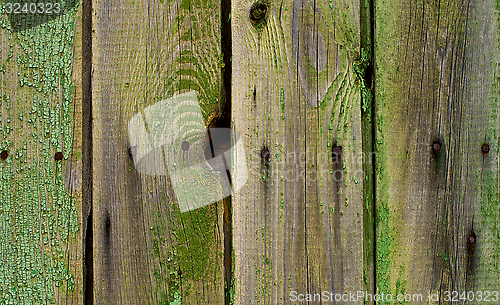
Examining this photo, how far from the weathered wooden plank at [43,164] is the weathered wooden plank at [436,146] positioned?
5.08ft

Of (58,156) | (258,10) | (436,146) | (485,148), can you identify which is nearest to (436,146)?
(436,146)

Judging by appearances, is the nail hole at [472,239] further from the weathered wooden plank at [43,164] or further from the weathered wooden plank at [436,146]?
the weathered wooden plank at [43,164]

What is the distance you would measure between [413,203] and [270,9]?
3.79ft

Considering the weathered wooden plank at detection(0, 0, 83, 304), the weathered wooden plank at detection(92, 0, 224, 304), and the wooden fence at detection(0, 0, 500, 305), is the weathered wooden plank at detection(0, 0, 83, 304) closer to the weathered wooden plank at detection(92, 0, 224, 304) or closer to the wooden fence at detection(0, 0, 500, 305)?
the wooden fence at detection(0, 0, 500, 305)

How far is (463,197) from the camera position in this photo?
4.94 feet

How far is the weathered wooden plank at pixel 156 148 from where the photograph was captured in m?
1.50

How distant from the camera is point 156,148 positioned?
1.51m

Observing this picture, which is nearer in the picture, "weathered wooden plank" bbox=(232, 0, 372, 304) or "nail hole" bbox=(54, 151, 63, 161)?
"weathered wooden plank" bbox=(232, 0, 372, 304)

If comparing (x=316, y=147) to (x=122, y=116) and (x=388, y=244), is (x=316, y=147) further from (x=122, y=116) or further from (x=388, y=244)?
(x=122, y=116)

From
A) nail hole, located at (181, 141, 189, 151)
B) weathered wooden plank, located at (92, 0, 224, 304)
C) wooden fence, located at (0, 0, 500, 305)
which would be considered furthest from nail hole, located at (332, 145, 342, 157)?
nail hole, located at (181, 141, 189, 151)

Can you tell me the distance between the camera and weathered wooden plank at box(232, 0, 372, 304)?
4.68ft

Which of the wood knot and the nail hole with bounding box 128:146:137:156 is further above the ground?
the wood knot

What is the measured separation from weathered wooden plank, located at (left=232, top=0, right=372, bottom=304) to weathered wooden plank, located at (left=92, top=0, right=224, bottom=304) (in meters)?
0.19

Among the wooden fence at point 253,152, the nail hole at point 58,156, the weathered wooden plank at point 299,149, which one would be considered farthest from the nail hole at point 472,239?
the nail hole at point 58,156
